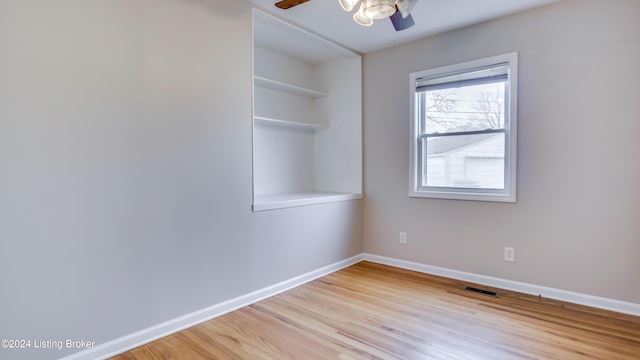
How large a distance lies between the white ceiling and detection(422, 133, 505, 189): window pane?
3.32 ft

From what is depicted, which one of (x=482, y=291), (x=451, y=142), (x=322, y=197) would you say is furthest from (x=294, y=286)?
(x=451, y=142)

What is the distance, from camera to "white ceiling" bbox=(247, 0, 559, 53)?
2656 millimetres

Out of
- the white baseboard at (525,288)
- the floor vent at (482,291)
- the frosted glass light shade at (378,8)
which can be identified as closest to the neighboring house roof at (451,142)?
the white baseboard at (525,288)

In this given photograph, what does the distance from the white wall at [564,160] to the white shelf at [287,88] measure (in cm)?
115

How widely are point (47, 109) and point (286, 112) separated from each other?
2.45 m

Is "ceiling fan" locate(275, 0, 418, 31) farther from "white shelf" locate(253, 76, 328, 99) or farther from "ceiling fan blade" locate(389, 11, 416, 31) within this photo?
"white shelf" locate(253, 76, 328, 99)

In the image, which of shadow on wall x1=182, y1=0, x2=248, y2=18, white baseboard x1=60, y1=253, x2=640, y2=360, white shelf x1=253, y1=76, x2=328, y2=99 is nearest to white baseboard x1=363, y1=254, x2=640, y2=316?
white baseboard x1=60, y1=253, x2=640, y2=360

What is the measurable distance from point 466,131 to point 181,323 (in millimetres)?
2842

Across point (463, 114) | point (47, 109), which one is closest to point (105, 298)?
point (47, 109)

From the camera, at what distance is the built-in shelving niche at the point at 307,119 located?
11.8 feet

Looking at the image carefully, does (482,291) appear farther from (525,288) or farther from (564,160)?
(564,160)

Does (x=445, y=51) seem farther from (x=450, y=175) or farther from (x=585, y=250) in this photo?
(x=585, y=250)

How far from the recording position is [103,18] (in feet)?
6.31

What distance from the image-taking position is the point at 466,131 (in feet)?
10.5
